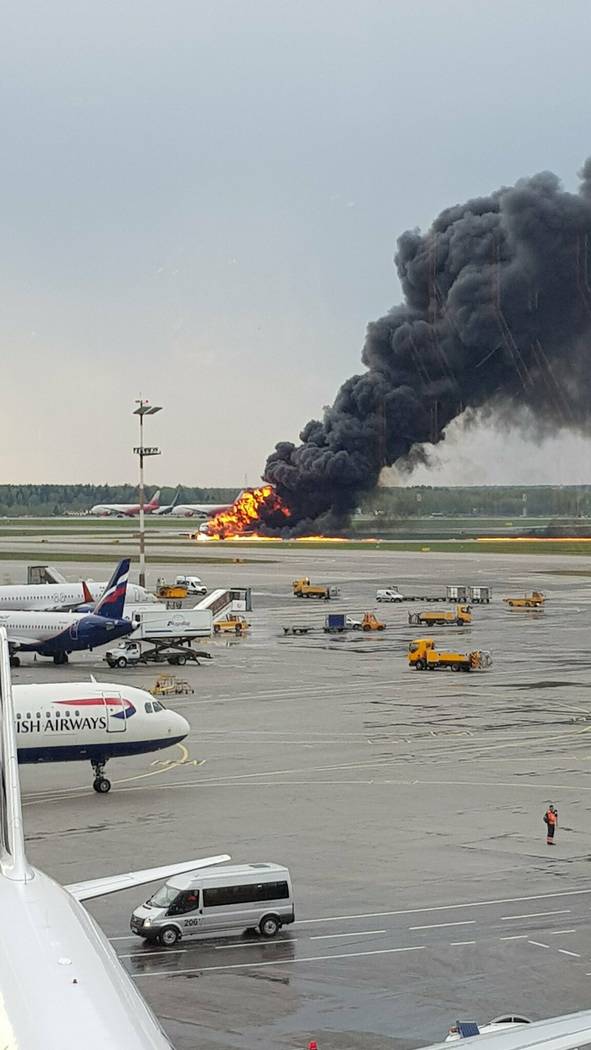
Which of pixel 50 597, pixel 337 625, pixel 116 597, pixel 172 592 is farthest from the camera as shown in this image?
pixel 172 592

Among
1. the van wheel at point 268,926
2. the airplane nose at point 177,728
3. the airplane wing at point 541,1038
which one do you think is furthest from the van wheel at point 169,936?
the airplane wing at point 541,1038

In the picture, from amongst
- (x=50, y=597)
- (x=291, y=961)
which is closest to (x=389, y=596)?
(x=50, y=597)

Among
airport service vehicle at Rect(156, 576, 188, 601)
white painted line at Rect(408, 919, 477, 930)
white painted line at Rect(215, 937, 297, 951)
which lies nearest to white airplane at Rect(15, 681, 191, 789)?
white painted line at Rect(215, 937, 297, 951)

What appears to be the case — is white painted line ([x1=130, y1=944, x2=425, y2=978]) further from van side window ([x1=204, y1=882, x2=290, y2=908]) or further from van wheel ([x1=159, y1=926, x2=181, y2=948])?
van side window ([x1=204, y1=882, x2=290, y2=908])

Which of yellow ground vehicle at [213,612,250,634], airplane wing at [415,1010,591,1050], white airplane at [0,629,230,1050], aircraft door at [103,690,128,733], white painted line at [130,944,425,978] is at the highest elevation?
white airplane at [0,629,230,1050]

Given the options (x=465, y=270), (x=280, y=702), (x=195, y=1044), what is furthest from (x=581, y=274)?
(x=195, y=1044)

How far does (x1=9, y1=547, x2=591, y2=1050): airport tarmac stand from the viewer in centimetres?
2998

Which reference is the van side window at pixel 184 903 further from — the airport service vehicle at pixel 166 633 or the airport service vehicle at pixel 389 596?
the airport service vehicle at pixel 389 596

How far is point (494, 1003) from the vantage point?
29.4 metres

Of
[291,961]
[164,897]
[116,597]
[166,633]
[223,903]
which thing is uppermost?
[116,597]

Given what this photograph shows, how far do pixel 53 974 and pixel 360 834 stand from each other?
30.3 m

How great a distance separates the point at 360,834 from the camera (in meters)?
44.5

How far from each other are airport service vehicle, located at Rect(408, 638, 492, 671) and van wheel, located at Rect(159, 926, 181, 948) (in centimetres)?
5239

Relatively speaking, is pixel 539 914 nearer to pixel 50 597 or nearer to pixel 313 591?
pixel 50 597
